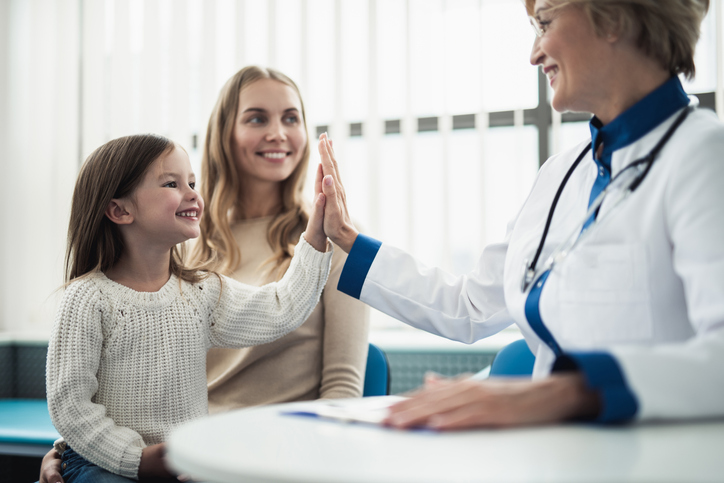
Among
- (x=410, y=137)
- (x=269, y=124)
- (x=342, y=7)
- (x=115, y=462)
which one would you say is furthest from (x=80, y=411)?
(x=342, y=7)

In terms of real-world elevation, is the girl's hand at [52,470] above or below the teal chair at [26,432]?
above

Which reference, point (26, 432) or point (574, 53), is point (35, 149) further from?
point (574, 53)

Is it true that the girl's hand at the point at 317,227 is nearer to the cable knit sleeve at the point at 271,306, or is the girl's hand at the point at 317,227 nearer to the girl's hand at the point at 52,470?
the cable knit sleeve at the point at 271,306

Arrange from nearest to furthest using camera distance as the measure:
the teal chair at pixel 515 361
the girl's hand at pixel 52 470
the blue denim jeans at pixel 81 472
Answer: the blue denim jeans at pixel 81 472, the girl's hand at pixel 52 470, the teal chair at pixel 515 361

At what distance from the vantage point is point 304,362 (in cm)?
186

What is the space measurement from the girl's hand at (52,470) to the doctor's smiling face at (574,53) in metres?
1.42

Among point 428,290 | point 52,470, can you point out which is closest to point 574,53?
point 428,290

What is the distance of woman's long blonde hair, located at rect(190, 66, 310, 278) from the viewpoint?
6.52 ft

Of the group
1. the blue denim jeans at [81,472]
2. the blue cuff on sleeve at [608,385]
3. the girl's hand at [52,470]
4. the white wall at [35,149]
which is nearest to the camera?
the blue cuff on sleeve at [608,385]

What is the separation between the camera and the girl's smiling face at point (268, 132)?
2037 millimetres

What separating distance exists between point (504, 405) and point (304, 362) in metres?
1.16

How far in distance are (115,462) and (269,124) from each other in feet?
3.79

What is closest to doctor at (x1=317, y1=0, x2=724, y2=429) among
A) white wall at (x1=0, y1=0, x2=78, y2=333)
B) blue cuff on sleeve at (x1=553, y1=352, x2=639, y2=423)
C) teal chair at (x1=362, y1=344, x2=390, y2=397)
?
blue cuff on sleeve at (x1=553, y1=352, x2=639, y2=423)

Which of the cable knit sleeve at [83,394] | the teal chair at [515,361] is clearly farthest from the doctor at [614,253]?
the cable knit sleeve at [83,394]
